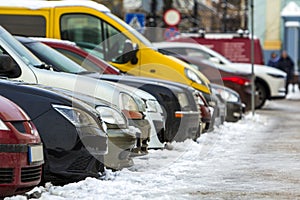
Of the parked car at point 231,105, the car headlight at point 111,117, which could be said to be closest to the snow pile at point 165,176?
the car headlight at point 111,117

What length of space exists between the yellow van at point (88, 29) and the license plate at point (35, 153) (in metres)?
7.73

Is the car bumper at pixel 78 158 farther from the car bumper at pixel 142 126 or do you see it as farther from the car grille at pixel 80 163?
the car bumper at pixel 142 126

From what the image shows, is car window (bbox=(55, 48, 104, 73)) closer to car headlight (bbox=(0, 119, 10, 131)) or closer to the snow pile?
the snow pile

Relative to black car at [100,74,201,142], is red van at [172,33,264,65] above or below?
below

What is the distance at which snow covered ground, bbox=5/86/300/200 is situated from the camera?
730 centimetres

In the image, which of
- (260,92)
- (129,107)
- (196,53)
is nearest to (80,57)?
(129,107)

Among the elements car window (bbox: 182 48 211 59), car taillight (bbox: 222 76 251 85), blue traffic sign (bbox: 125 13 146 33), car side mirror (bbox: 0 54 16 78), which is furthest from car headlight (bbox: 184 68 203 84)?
blue traffic sign (bbox: 125 13 146 33)

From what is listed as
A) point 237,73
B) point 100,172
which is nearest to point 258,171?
point 100,172

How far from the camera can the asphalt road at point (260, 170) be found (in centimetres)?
754

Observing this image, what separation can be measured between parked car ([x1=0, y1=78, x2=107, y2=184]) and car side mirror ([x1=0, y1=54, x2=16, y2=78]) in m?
0.29

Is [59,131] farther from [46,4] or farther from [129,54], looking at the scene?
[46,4]

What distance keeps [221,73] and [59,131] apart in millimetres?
12584

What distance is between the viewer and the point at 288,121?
58.6 feet

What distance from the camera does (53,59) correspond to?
1048 centimetres
